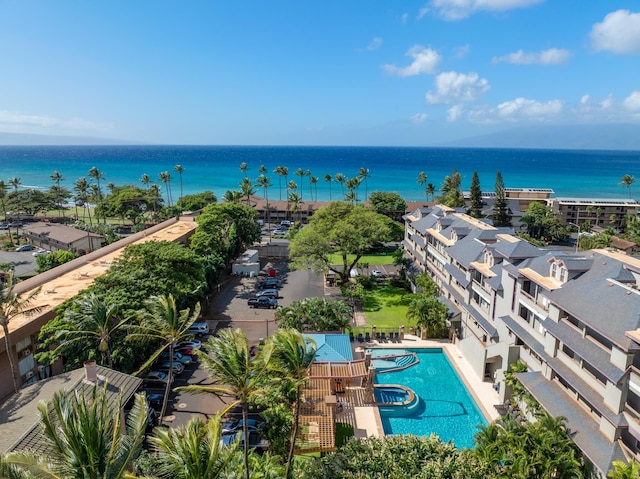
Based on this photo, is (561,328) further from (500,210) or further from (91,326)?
(500,210)

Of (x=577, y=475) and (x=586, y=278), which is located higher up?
(x=586, y=278)

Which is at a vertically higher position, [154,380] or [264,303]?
[264,303]

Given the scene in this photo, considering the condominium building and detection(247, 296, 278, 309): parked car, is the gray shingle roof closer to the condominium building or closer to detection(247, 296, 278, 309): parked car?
the condominium building

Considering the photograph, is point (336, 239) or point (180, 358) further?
point (336, 239)

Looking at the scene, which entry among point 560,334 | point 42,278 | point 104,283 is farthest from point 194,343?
point 560,334

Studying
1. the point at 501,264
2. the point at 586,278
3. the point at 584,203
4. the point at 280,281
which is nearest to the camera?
the point at 586,278

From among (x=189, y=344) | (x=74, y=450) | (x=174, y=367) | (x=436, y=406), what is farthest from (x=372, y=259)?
(x=74, y=450)

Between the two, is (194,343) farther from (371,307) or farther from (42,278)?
(371,307)

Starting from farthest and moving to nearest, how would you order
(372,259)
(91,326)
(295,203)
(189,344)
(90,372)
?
(295,203), (372,259), (189,344), (91,326), (90,372)
